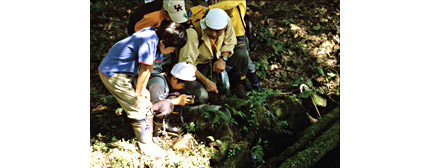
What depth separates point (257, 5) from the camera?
328 inches

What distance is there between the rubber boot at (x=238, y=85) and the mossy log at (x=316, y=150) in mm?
1322

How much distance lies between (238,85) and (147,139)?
1979 mm

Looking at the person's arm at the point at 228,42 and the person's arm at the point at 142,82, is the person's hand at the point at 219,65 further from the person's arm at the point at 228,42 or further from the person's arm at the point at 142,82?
the person's arm at the point at 142,82

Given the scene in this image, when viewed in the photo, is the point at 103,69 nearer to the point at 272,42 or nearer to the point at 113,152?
the point at 113,152

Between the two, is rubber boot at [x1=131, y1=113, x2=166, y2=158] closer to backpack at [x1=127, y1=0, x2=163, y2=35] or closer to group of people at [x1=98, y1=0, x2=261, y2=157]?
group of people at [x1=98, y1=0, x2=261, y2=157]

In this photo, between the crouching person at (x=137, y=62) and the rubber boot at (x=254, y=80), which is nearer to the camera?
the crouching person at (x=137, y=62)

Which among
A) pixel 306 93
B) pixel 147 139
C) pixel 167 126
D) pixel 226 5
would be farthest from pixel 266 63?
pixel 147 139

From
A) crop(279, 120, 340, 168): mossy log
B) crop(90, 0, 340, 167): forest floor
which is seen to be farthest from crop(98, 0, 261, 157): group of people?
crop(279, 120, 340, 168): mossy log

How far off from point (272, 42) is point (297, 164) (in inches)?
130

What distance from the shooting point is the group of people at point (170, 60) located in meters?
3.42

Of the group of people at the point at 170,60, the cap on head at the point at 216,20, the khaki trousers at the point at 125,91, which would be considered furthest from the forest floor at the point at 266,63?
the cap on head at the point at 216,20

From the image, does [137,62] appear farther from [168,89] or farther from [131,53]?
[168,89]

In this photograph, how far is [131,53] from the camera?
3.41 metres

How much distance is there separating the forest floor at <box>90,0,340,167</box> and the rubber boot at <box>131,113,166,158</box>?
0.28 ft
